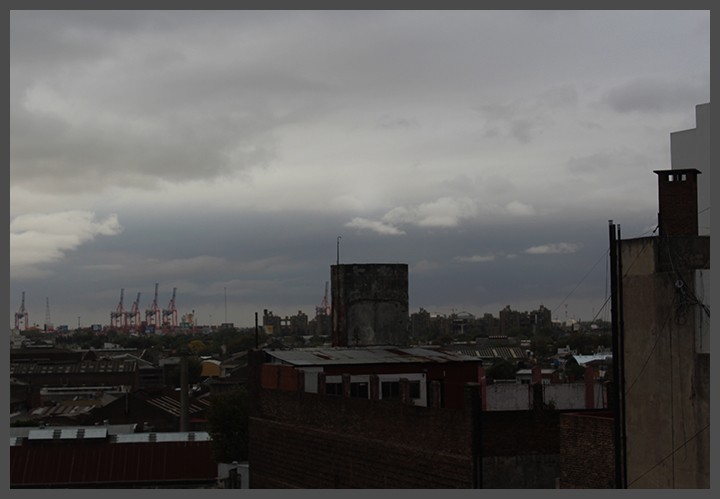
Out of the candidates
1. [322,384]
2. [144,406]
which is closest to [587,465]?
[322,384]

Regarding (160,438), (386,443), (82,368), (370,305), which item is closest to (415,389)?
(386,443)

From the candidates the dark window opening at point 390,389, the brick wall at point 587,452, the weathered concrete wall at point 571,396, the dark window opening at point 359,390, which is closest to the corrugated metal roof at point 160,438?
the dark window opening at point 359,390

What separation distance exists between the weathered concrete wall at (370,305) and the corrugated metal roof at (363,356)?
2820mm

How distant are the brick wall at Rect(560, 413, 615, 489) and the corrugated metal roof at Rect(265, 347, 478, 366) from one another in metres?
13.2

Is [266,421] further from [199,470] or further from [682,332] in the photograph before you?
[682,332]

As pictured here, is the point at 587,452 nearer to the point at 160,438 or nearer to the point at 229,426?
the point at 229,426

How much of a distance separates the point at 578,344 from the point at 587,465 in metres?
128

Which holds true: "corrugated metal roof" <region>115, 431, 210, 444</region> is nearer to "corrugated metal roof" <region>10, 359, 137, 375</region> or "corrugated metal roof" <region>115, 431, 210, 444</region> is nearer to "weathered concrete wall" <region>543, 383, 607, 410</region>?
"weathered concrete wall" <region>543, 383, 607, 410</region>

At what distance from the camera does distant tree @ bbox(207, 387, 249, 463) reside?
159 ft

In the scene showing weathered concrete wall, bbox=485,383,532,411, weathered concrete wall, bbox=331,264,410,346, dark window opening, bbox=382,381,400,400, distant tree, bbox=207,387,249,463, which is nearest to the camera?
weathered concrete wall, bbox=485,383,532,411

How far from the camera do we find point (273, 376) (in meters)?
35.6

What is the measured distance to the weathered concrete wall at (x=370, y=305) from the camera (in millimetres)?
43062

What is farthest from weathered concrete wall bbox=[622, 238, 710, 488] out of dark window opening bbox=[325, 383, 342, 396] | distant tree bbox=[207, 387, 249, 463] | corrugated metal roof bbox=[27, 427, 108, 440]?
corrugated metal roof bbox=[27, 427, 108, 440]

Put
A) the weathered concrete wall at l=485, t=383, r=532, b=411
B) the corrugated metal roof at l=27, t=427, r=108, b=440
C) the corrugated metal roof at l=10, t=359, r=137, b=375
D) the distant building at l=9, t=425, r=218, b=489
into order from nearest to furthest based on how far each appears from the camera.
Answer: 1. the weathered concrete wall at l=485, t=383, r=532, b=411
2. the distant building at l=9, t=425, r=218, b=489
3. the corrugated metal roof at l=27, t=427, r=108, b=440
4. the corrugated metal roof at l=10, t=359, r=137, b=375
